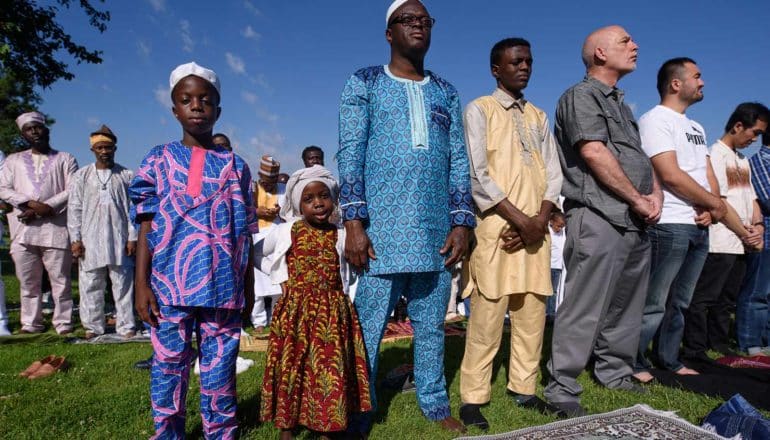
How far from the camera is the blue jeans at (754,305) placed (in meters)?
5.34

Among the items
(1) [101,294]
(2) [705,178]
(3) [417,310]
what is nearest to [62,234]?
(1) [101,294]

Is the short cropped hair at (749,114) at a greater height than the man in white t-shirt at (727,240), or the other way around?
the short cropped hair at (749,114)

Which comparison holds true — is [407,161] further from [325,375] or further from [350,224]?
[325,375]

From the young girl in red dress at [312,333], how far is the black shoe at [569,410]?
1.37 meters

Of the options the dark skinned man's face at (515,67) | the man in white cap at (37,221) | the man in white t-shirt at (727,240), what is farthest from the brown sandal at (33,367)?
the man in white t-shirt at (727,240)

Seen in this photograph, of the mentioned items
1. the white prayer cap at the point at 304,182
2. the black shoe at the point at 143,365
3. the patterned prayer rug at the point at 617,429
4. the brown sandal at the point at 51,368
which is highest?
the white prayer cap at the point at 304,182

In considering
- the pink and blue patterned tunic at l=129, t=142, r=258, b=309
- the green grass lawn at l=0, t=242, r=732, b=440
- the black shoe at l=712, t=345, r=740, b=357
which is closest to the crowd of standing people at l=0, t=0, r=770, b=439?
the pink and blue patterned tunic at l=129, t=142, r=258, b=309

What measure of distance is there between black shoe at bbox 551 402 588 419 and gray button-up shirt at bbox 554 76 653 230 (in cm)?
127

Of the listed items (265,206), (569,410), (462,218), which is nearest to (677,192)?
(569,410)

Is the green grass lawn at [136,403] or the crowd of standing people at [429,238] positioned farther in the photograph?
the green grass lawn at [136,403]

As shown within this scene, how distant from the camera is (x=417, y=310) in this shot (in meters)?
2.94

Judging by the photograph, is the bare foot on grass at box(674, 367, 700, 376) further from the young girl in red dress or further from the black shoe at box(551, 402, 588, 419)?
the young girl in red dress

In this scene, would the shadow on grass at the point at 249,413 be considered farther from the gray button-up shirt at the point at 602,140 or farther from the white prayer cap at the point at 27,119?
the white prayer cap at the point at 27,119

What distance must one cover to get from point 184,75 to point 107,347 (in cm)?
401
